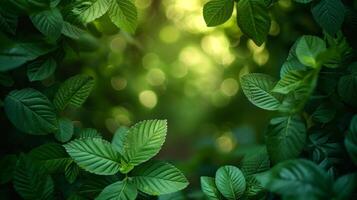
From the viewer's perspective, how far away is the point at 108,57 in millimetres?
1628

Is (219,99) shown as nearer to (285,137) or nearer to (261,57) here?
(261,57)

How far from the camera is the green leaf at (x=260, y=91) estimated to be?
73cm

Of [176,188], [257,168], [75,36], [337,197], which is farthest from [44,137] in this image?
[337,197]

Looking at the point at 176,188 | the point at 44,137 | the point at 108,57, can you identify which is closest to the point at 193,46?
the point at 108,57

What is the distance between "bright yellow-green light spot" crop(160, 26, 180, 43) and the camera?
2377mm

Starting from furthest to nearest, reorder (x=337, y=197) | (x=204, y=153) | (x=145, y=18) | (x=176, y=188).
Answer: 1. (x=145, y=18)
2. (x=204, y=153)
3. (x=176, y=188)
4. (x=337, y=197)

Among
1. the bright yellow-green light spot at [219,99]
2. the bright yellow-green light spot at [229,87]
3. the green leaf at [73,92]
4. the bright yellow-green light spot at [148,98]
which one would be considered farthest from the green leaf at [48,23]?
the bright yellow-green light spot at [219,99]

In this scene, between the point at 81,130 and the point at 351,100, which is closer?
the point at 351,100

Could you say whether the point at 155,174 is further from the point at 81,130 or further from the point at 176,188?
the point at 81,130

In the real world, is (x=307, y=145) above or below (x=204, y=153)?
above

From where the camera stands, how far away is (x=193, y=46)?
2.39 metres

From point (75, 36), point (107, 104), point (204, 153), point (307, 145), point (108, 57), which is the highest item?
point (75, 36)

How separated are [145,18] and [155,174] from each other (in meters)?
1.78

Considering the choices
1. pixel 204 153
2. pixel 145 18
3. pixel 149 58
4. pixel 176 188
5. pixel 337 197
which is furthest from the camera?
pixel 145 18
